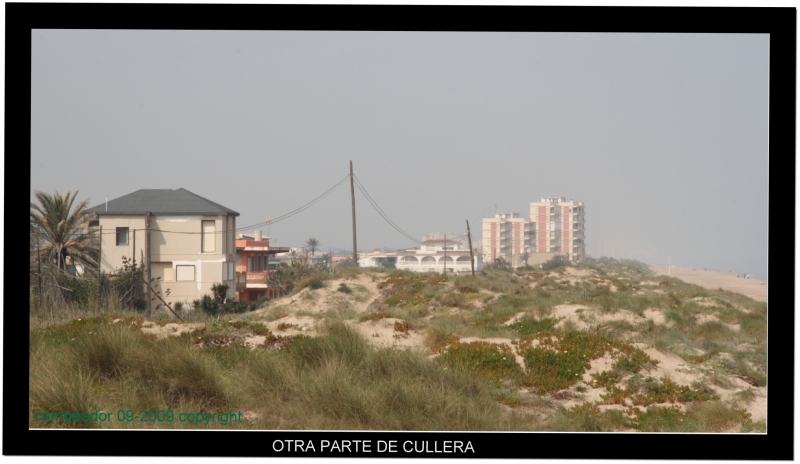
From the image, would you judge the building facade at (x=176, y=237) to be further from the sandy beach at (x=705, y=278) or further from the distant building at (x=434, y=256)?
the sandy beach at (x=705, y=278)

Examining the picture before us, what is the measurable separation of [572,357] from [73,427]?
6355 millimetres

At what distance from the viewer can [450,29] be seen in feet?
20.2

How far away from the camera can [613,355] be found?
9367 millimetres

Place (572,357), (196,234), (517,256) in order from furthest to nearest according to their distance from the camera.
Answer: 1. (517,256)
2. (196,234)
3. (572,357)

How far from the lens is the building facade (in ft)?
34.0

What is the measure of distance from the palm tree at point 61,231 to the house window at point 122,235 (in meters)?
0.55

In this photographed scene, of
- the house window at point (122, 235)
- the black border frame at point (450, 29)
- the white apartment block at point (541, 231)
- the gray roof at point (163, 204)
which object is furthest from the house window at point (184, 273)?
the white apartment block at point (541, 231)

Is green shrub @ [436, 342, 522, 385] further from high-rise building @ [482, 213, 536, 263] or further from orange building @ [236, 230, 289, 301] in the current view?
high-rise building @ [482, 213, 536, 263]

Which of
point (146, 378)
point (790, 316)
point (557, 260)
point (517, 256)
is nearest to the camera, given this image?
point (790, 316)

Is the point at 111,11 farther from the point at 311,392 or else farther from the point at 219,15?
the point at 311,392

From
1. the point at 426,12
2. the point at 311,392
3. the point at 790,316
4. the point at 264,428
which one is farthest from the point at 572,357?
the point at 426,12

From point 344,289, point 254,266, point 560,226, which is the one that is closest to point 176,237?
point 254,266

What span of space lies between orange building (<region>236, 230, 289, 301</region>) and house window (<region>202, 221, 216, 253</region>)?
908mm

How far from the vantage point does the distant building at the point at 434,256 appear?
1698 centimetres
